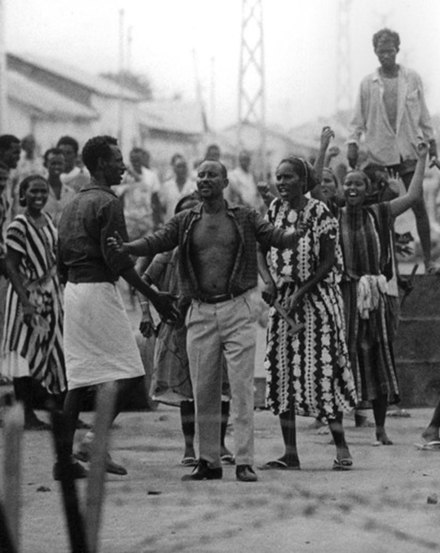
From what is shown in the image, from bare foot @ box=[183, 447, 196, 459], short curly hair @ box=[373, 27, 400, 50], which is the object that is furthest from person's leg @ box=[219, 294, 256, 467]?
short curly hair @ box=[373, 27, 400, 50]

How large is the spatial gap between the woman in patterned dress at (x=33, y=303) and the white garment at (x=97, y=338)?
1.77m

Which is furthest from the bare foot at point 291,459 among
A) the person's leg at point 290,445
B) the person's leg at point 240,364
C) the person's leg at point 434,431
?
the person's leg at point 434,431

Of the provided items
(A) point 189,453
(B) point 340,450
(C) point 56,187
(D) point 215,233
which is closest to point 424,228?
(C) point 56,187

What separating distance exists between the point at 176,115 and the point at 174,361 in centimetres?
1076

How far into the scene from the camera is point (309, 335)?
8.41 metres

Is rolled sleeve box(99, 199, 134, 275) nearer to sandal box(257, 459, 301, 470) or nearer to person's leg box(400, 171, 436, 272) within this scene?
sandal box(257, 459, 301, 470)

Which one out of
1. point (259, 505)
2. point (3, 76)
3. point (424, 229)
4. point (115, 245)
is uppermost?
point (3, 76)

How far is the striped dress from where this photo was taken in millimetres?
9836

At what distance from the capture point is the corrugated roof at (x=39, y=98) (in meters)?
18.3

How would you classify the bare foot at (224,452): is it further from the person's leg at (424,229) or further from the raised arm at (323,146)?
the person's leg at (424,229)

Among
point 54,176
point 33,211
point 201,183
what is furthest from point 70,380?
point 54,176

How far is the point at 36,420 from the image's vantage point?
10.2 m

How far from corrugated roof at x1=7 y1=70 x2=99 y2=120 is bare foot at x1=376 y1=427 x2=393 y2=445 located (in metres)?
9.61

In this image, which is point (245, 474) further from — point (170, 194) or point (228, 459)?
point (170, 194)
